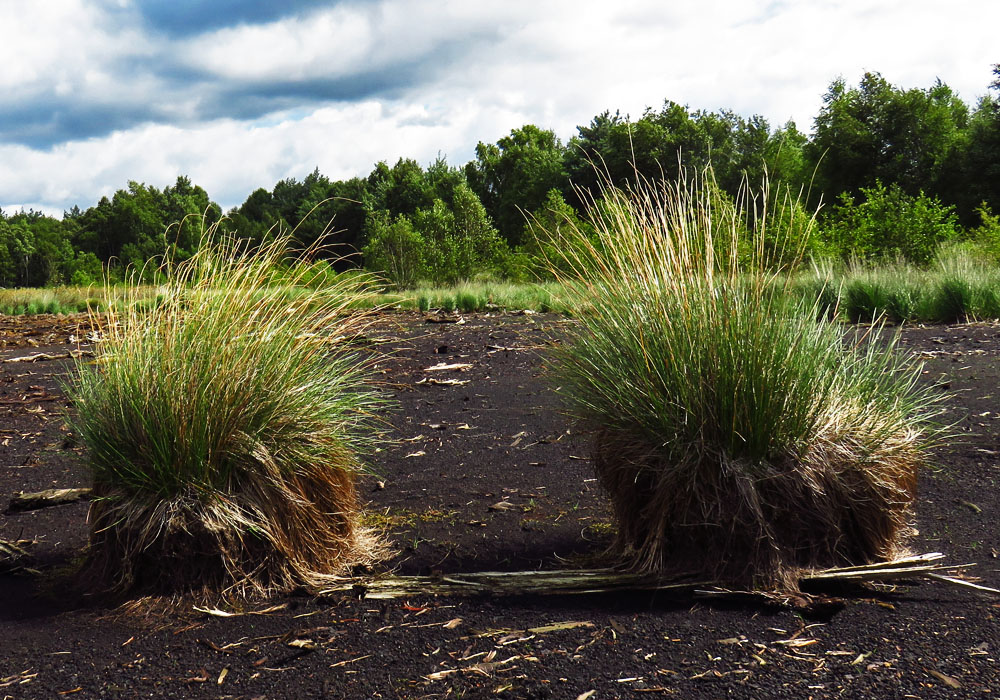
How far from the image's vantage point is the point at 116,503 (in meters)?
2.90

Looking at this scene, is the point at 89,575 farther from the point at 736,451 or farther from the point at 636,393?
the point at 736,451

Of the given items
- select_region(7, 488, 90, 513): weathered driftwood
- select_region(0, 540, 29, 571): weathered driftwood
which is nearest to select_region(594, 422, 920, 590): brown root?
select_region(0, 540, 29, 571): weathered driftwood

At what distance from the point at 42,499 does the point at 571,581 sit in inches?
111

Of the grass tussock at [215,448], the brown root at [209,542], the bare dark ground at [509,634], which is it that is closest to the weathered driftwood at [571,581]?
the bare dark ground at [509,634]

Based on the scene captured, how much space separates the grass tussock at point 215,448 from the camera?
281 cm

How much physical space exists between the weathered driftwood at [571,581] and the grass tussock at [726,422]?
0.24 ft

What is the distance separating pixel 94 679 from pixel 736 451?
85.0 inches

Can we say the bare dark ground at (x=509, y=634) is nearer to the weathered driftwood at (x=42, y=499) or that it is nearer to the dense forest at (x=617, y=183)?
the weathered driftwood at (x=42, y=499)

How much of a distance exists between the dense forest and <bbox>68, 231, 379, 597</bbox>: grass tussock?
9.39 metres

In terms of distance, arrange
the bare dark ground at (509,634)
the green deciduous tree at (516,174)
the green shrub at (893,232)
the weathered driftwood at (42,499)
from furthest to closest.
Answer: the green deciduous tree at (516,174), the green shrub at (893,232), the weathered driftwood at (42,499), the bare dark ground at (509,634)

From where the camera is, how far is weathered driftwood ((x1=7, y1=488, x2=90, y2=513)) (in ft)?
13.1

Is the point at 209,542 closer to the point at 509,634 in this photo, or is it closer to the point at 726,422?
the point at 509,634

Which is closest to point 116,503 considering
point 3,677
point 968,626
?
point 3,677

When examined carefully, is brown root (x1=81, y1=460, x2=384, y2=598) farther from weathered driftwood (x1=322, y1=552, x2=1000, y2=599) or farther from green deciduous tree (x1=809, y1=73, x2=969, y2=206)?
green deciduous tree (x1=809, y1=73, x2=969, y2=206)
